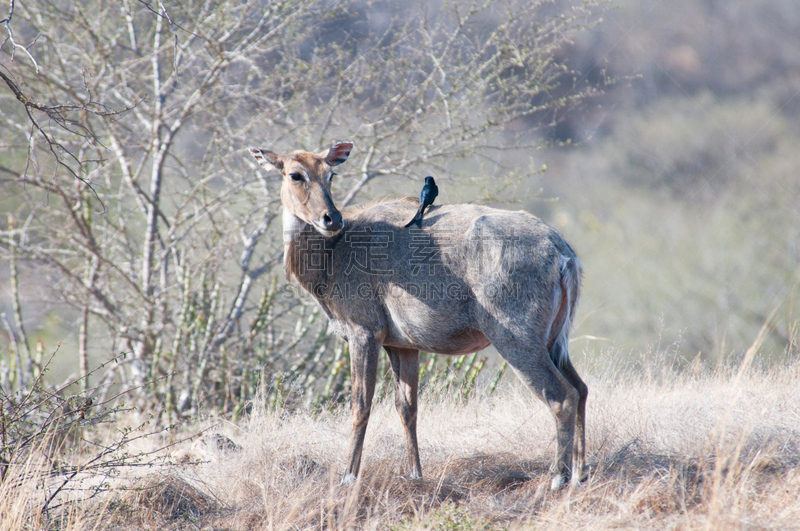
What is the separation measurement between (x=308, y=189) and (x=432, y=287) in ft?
4.29

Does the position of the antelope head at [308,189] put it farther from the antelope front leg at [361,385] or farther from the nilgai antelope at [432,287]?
the antelope front leg at [361,385]

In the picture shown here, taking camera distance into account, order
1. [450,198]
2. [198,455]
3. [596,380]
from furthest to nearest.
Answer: [450,198]
[596,380]
[198,455]

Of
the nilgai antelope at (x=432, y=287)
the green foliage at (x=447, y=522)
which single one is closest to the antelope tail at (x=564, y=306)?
the nilgai antelope at (x=432, y=287)

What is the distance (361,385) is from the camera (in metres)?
5.00

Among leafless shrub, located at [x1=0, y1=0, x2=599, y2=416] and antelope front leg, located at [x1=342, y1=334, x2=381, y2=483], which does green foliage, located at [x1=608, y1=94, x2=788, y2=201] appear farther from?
antelope front leg, located at [x1=342, y1=334, x2=381, y2=483]

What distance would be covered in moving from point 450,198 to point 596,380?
11.4 ft

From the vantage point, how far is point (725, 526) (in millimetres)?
3510

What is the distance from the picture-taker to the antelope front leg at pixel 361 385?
4.95 metres

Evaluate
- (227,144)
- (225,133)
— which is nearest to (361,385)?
(227,144)

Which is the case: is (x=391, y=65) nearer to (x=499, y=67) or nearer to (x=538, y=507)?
(x=499, y=67)

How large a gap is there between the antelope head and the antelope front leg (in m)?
0.92

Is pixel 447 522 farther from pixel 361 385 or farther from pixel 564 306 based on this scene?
pixel 564 306

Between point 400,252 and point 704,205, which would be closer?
point 400,252

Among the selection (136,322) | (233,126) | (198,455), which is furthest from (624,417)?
(233,126)
